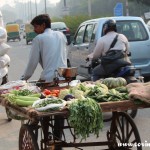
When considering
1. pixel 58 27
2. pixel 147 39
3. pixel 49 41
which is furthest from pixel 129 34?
pixel 58 27

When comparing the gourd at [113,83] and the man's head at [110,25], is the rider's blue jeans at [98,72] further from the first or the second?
the gourd at [113,83]

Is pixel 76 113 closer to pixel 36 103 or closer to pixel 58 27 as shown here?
pixel 36 103

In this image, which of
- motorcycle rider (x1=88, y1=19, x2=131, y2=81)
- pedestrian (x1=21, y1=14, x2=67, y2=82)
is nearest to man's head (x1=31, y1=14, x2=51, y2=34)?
pedestrian (x1=21, y1=14, x2=67, y2=82)

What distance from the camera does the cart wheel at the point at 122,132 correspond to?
4.74 meters

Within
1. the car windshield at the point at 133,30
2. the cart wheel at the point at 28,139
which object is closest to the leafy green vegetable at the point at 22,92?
the cart wheel at the point at 28,139

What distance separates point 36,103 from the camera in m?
4.07

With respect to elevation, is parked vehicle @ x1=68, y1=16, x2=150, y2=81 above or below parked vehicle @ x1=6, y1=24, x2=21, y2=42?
above

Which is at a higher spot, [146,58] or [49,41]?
[49,41]

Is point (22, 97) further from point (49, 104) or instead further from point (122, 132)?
point (122, 132)

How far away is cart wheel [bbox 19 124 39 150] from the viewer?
4285 millimetres

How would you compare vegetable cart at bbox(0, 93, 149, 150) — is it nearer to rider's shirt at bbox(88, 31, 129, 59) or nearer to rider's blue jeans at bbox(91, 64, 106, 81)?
rider's blue jeans at bbox(91, 64, 106, 81)

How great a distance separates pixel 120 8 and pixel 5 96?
91.2ft

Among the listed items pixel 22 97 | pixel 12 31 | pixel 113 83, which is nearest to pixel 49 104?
pixel 22 97

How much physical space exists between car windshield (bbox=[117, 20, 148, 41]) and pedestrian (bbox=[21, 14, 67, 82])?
4805 millimetres
